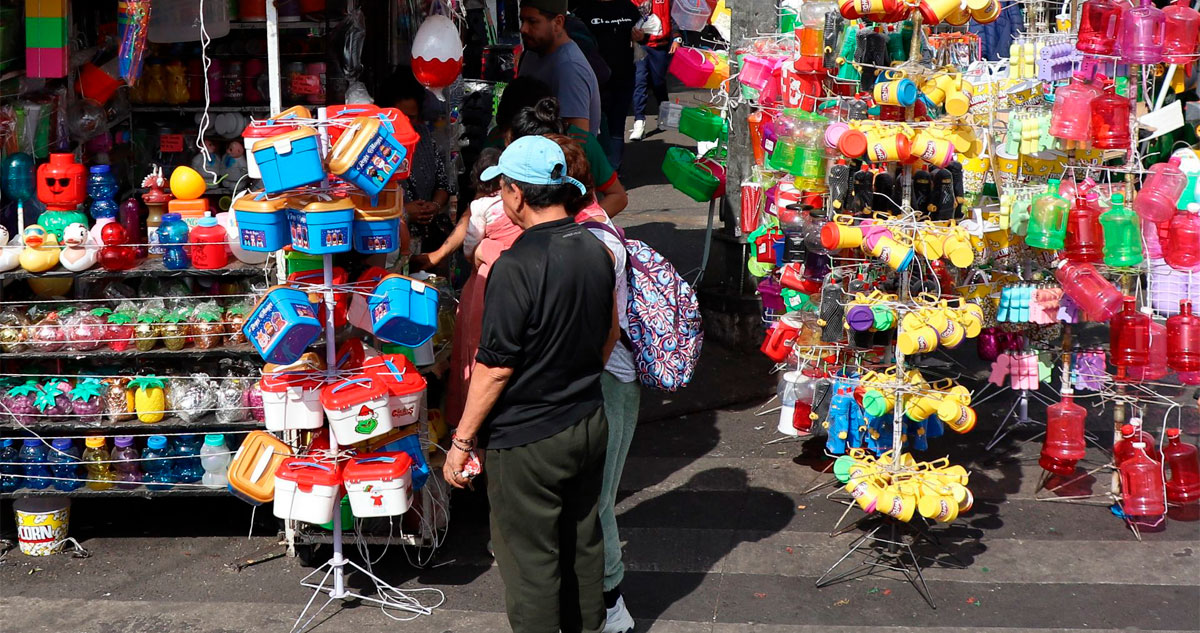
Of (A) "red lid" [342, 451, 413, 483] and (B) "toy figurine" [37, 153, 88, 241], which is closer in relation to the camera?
(A) "red lid" [342, 451, 413, 483]

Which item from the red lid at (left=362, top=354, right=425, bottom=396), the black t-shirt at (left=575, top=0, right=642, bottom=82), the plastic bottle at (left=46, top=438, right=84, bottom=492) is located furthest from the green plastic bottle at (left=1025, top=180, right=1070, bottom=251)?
the black t-shirt at (left=575, top=0, right=642, bottom=82)

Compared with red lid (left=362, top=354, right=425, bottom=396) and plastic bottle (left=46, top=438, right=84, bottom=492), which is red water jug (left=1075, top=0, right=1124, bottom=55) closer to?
red lid (left=362, top=354, right=425, bottom=396)

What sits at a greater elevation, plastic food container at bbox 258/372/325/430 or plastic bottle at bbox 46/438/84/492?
plastic food container at bbox 258/372/325/430

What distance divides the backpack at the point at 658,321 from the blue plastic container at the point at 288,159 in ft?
3.43

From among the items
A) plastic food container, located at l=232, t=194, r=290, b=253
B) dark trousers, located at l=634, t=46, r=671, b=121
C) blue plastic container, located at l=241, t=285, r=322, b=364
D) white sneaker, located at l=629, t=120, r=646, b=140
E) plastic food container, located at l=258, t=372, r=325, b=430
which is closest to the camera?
blue plastic container, located at l=241, t=285, r=322, b=364

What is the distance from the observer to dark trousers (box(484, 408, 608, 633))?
3.98 m

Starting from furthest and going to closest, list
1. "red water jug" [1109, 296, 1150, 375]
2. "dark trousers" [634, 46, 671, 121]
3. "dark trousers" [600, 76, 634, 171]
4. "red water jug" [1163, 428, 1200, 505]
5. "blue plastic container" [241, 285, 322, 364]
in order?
"dark trousers" [634, 46, 671, 121]
"dark trousers" [600, 76, 634, 171]
"red water jug" [1163, 428, 1200, 505]
"red water jug" [1109, 296, 1150, 375]
"blue plastic container" [241, 285, 322, 364]

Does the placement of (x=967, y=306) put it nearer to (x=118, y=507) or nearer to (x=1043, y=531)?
(x=1043, y=531)

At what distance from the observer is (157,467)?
520cm

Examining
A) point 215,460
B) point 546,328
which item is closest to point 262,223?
point 546,328

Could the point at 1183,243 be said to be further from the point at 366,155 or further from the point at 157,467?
the point at 157,467

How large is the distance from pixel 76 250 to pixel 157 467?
0.93 m

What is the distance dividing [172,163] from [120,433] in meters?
1.57

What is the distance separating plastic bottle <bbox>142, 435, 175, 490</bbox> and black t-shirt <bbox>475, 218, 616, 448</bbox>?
1.84m
